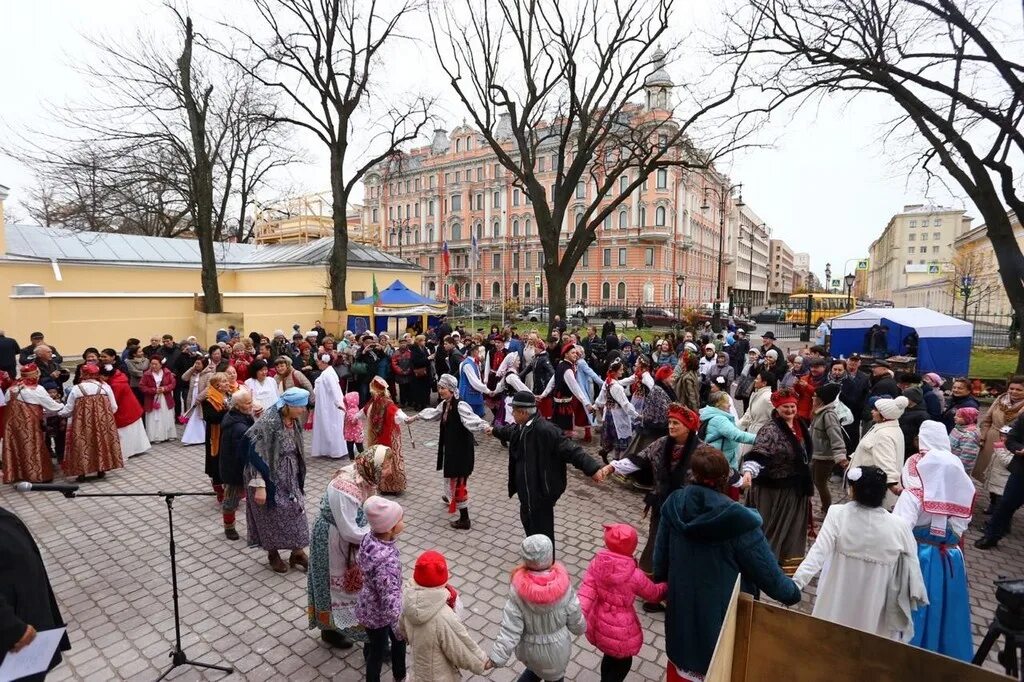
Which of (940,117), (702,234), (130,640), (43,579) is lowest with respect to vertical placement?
(130,640)

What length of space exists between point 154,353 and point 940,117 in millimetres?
21205

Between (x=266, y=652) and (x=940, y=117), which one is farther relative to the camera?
(x=940, y=117)

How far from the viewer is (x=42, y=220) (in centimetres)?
3597

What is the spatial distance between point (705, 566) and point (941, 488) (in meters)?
2.16

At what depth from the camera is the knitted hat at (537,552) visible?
274 centimetres

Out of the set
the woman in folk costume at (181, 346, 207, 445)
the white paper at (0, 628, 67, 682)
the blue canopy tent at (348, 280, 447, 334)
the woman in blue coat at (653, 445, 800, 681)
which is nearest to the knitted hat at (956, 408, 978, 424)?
the woman in blue coat at (653, 445, 800, 681)

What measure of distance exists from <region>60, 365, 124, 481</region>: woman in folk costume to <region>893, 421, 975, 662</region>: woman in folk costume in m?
9.47

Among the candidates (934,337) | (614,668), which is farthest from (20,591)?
(934,337)

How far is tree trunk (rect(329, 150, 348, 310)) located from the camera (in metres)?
19.0


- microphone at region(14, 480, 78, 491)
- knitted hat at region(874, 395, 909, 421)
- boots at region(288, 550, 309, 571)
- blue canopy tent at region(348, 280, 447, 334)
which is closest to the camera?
microphone at region(14, 480, 78, 491)

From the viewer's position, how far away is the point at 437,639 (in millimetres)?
2766

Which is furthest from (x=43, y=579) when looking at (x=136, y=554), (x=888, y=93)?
(x=888, y=93)

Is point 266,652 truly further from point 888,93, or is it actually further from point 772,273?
point 772,273

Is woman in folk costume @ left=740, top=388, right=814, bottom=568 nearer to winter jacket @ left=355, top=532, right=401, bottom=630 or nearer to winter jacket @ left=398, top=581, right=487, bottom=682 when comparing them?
winter jacket @ left=398, top=581, right=487, bottom=682
